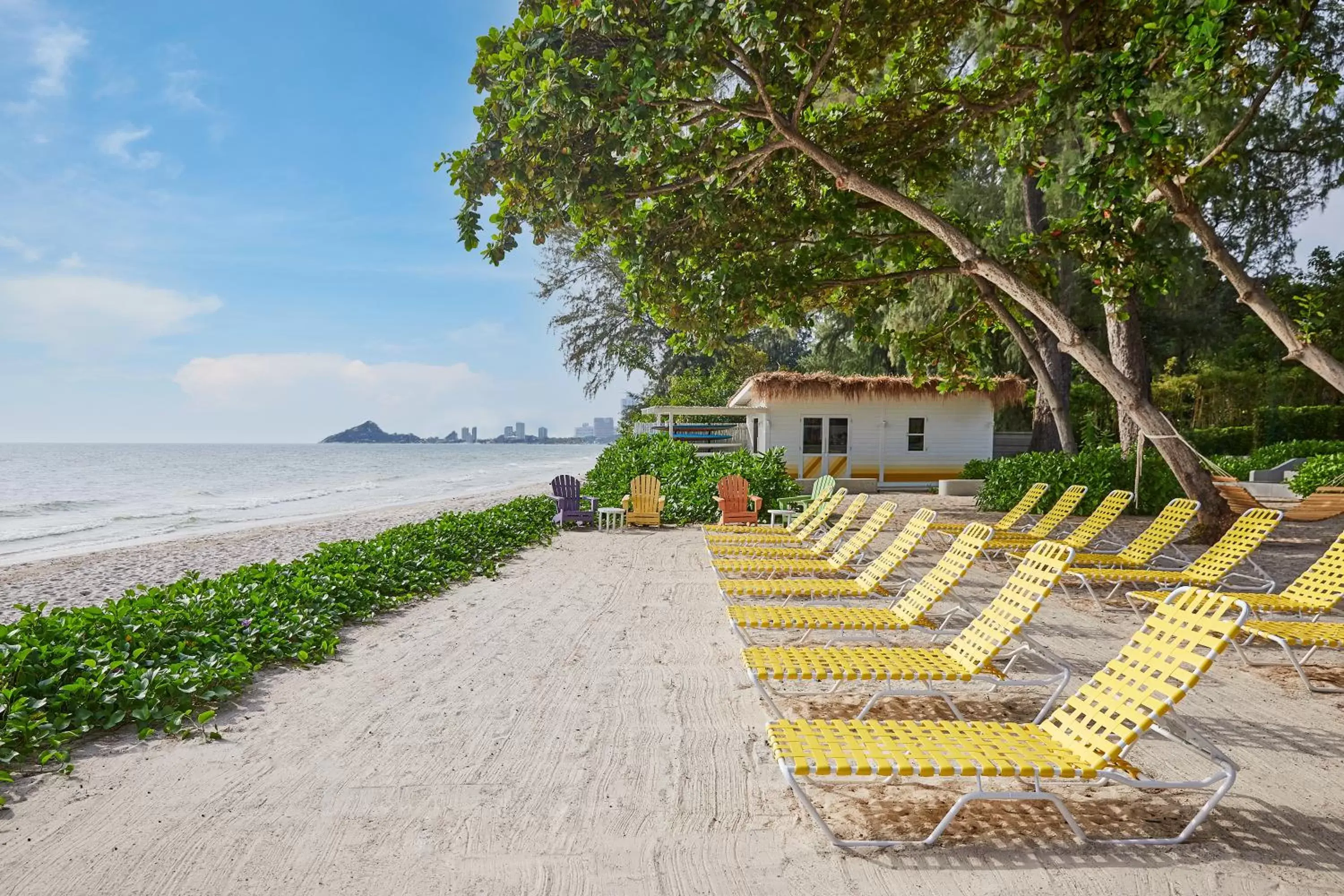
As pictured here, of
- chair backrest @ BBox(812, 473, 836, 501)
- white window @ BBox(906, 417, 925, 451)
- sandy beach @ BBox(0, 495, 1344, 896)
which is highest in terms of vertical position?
white window @ BBox(906, 417, 925, 451)

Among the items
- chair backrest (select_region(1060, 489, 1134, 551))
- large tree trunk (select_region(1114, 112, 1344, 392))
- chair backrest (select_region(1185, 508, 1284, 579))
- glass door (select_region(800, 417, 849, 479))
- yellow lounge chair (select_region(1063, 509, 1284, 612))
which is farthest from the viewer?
glass door (select_region(800, 417, 849, 479))

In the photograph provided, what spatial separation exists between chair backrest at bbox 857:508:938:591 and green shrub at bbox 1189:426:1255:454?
19.8m

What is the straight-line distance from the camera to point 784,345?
3984cm

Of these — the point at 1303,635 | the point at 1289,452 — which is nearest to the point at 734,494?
the point at 1303,635

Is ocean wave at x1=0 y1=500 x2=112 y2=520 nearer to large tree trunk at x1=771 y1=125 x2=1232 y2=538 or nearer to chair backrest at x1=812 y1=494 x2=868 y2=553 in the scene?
chair backrest at x1=812 y1=494 x2=868 y2=553

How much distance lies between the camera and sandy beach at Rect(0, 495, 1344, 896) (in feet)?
8.80

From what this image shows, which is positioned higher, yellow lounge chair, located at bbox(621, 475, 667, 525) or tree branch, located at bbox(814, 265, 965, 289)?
tree branch, located at bbox(814, 265, 965, 289)

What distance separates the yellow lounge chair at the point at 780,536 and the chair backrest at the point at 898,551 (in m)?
1.88

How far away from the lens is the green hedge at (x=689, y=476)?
14.0 m

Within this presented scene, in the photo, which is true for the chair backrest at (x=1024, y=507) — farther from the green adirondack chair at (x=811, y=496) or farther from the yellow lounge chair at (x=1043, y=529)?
the green adirondack chair at (x=811, y=496)

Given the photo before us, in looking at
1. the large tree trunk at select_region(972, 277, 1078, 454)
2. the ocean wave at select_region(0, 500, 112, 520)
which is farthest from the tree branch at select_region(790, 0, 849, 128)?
the ocean wave at select_region(0, 500, 112, 520)

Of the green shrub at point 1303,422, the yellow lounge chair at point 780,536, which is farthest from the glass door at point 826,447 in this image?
the green shrub at point 1303,422

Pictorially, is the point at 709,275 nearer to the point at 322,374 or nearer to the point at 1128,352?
the point at 1128,352

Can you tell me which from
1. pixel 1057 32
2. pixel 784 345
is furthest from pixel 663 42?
pixel 784 345
